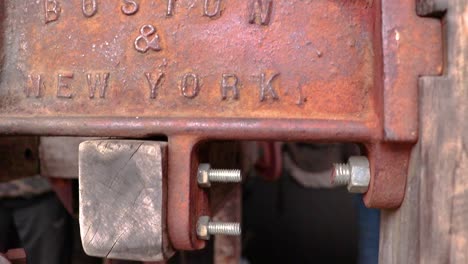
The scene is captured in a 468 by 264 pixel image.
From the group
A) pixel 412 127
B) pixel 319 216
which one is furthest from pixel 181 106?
pixel 319 216

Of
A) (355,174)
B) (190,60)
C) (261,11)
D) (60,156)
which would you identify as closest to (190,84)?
(190,60)

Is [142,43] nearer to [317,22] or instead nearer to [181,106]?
[181,106]

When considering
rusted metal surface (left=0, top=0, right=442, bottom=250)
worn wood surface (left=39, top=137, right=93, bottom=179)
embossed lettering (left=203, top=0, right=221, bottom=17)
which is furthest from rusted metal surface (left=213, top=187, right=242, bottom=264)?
embossed lettering (left=203, top=0, right=221, bottom=17)

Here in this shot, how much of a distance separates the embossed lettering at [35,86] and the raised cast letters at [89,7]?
0.12m

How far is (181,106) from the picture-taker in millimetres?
603

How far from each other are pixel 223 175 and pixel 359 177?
181 mm

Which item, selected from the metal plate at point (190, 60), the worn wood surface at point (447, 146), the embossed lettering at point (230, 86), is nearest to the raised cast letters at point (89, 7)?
the metal plate at point (190, 60)

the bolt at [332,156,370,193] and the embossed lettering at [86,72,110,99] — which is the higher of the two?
the embossed lettering at [86,72,110,99]

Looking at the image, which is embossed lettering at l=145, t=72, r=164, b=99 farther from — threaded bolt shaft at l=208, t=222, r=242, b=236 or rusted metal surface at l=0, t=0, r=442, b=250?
threaded bolt shaft at l=208, t=222, r=242, b=236

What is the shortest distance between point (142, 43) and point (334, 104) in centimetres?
27

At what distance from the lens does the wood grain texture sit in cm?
57

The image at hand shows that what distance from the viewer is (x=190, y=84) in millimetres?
602

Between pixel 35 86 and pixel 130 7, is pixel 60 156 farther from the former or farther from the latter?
pixel 130 7

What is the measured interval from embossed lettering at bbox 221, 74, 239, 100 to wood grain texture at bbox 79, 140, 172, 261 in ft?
0.35
